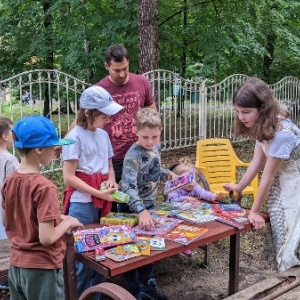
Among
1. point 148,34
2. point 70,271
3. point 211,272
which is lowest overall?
point 211,272

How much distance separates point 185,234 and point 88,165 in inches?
30.0

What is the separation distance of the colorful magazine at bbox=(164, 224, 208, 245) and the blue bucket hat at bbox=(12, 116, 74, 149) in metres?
0.92

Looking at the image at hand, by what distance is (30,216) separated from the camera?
1.99m

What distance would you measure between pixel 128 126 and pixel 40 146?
5.10 feet

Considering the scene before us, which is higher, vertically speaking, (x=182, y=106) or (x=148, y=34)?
(x=148, y=34)

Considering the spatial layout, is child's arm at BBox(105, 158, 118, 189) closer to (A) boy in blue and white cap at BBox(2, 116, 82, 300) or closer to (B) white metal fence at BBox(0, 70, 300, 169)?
(A) boy in blue and white cap at BBox(2, 116, 82, 300)

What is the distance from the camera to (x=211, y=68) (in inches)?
347

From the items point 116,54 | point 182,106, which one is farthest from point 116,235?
point 182,106

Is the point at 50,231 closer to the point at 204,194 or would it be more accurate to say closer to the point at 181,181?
the point at 181,181

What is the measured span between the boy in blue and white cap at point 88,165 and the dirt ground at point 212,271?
954mm

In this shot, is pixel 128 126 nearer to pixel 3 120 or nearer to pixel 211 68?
pixel 3 120

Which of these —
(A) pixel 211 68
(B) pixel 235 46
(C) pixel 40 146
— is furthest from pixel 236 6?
(C) pixel 40 146

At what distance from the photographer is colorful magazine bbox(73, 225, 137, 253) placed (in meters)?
2.37

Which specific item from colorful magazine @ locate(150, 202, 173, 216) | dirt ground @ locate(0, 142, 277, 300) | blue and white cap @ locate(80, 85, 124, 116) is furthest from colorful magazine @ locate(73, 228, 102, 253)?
dirt ground @ locate(0, 142, 277, 300)
